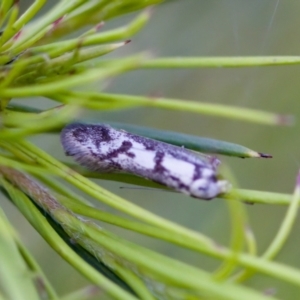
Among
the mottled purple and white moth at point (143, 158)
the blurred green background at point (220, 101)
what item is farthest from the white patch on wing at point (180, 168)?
the blurred green background at point (220, 101)

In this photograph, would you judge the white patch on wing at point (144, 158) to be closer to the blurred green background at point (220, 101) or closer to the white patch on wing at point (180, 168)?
the white patch on wing at point (180, 168)

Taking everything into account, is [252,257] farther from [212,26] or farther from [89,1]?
[212,26]

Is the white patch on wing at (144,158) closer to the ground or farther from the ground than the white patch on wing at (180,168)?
farther from the ground

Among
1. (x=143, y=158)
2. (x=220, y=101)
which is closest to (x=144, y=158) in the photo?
(x=143, y=158)

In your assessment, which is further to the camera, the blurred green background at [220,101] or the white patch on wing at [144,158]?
the blurred green background at [220,101]

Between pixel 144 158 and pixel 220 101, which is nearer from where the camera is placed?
pixel 144 158

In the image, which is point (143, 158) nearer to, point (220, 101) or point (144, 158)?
point (144, 158)

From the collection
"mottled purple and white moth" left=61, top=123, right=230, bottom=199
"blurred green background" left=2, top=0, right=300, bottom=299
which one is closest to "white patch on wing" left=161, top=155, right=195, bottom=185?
"mottled purple and white moth" left=61, top=123, right=230, bottom=199
